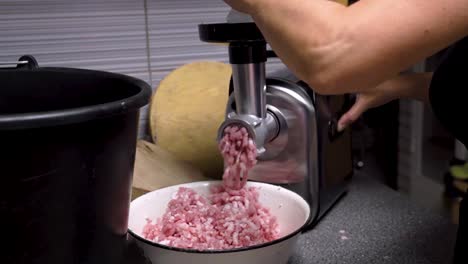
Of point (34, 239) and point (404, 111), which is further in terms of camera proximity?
point (404, 111)

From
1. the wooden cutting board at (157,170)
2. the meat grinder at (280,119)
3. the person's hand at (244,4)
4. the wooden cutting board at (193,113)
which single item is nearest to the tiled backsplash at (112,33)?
the wooden cutting board at (193,113)

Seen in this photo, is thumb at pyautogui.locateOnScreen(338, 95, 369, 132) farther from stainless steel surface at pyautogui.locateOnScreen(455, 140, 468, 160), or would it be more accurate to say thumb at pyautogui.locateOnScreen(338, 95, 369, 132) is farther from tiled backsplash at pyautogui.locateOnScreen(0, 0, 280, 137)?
stainless steel surface at pyautogui.locateOnScreen(455, 140, 468, 160)

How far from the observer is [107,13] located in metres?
0.90

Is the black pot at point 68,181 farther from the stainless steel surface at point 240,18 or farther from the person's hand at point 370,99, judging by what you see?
the person's hand at point 370,99

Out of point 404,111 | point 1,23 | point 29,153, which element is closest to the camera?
Answer: point 29,153

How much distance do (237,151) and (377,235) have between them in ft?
0.86

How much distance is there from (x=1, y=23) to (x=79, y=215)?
0.58 metres

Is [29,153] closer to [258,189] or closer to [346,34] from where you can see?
[346,34]

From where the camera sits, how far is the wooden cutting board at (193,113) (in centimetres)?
89

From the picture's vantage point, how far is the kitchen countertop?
26.7 inches

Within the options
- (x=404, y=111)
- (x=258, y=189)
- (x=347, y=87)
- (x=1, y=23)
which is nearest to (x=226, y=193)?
(x=258, y=189)

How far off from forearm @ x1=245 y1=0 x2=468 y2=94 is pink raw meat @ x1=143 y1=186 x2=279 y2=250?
0.24m

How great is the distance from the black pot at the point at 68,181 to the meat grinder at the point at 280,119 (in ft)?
0.65

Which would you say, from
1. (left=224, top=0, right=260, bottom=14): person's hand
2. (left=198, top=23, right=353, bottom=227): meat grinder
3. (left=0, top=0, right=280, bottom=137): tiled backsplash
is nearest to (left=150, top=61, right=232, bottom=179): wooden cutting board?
(left=0, top=0, right=280, bottom=137): tiled backsplash
